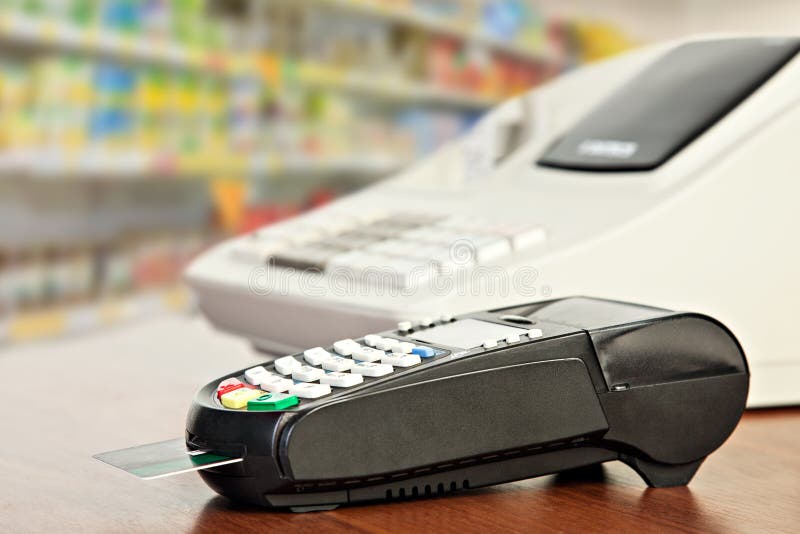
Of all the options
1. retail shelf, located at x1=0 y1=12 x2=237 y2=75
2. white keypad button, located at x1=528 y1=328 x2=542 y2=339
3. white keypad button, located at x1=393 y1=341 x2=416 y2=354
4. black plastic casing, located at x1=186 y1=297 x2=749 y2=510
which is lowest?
black plastic casing, located at x1=186 y1=297 x2=749 y2=510

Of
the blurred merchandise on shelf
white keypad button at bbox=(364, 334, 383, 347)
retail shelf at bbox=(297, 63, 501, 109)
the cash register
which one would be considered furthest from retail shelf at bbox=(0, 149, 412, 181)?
white keypad button at bbox=(364, 334, 383, 347)

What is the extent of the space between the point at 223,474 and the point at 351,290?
253 mm

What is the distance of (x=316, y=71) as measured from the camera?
3.05m

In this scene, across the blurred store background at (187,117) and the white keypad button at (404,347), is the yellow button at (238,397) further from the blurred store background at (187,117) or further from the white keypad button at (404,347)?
the blurred store background at (187,117)

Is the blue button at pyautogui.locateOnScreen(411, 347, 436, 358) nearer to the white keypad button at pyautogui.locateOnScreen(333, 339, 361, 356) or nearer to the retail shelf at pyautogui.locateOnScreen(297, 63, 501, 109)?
the white keypad button at pyautogui.locateOnScreen(333, 339, 361, 356)

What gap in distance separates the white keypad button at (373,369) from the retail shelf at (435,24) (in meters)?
2.65

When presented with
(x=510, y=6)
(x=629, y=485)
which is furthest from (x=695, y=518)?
(x=510, y=6)

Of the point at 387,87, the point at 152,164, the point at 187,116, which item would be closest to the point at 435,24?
the point at 387,87

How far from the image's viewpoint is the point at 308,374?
405 millimetres

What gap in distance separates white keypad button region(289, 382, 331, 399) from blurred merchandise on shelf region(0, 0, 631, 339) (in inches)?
74.9

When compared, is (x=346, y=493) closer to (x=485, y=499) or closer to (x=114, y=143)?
(x=485, y=499)

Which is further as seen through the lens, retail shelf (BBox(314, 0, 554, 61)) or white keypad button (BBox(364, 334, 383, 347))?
retail shelf (BBox(314, 0, 554, 61))

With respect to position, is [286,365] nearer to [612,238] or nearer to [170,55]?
[612,238]

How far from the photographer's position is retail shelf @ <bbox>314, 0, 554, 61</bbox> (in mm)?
3029
